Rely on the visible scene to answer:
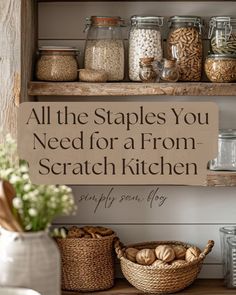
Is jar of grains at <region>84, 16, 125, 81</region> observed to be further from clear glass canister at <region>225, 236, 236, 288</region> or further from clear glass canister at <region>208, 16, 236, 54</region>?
clear glass canister at <region>225, 236, 236, 288</region>

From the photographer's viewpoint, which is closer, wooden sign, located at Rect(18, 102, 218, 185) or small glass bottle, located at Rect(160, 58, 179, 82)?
wooden sign, located at Rect(18, 102, 218, 185)

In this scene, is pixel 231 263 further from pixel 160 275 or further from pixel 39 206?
pixel 39 206

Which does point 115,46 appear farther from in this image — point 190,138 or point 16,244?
point 16,244

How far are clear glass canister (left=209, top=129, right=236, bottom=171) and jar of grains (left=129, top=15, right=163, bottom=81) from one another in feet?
1.04

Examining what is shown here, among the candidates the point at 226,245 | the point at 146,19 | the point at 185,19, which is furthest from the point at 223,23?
the point at 226,245

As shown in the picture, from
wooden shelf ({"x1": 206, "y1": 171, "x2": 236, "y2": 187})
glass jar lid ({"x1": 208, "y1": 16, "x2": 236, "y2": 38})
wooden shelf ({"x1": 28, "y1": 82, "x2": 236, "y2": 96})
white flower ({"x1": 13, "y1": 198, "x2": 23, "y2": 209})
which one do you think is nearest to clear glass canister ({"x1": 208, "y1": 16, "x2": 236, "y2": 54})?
glass jar lid ({"x1": 208, "y1": 16, "x2": 236, "y2": 38})

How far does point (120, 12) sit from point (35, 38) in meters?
0.29

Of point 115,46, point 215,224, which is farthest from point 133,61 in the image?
point 215,224

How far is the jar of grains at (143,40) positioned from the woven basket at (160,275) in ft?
A: 1.88

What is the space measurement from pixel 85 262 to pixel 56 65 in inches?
24.0

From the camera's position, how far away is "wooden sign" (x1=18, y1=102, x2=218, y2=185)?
1.69 meters

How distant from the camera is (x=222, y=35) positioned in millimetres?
2266

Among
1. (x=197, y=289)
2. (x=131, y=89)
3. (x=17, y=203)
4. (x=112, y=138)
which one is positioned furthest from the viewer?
(x=197, y=289)

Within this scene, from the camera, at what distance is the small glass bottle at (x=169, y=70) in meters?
2.18
